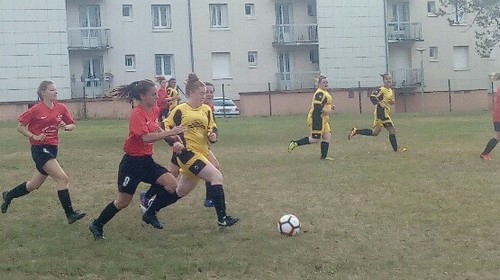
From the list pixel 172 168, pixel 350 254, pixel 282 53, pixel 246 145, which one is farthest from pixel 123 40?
pixel 350 254

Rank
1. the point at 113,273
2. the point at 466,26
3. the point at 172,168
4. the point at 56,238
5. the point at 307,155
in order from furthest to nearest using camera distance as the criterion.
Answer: the point at 466,26 < the point at 307,155 < the point at 172,168 < the point at 56,238 < the point at 113,273

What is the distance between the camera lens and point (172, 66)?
49.8 m

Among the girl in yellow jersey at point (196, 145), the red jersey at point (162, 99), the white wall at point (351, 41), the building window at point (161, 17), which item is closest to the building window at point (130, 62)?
the building window at point (161, 17)

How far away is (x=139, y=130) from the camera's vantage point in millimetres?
9422

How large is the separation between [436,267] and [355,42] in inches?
1735

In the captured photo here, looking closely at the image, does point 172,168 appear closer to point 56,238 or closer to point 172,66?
point 56,238

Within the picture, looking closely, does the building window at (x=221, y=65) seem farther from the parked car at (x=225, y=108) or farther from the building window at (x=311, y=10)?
the building window at (x=311, y=10)

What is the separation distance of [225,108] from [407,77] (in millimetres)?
15890

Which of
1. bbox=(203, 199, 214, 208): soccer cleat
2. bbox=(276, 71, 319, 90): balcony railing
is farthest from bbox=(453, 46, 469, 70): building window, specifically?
bbox=(203, 199, 214, 208): soccer cleat

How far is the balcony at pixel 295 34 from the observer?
51.6 m

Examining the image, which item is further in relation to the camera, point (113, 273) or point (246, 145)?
point (246, 145)

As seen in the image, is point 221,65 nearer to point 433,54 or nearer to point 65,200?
point 433,54

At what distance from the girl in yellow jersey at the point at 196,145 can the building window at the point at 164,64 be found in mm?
39638

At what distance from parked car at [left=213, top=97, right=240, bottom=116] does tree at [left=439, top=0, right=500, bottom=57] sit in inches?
652
